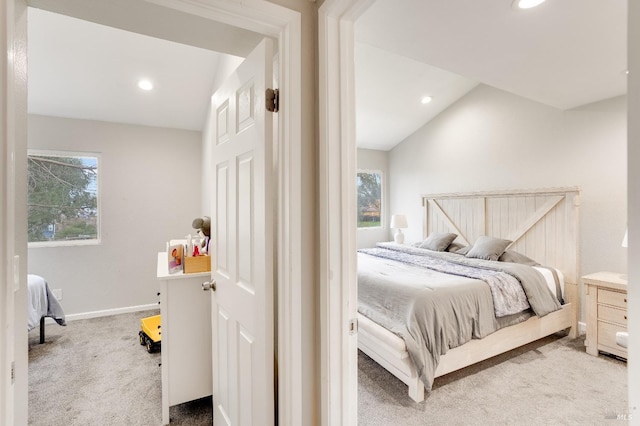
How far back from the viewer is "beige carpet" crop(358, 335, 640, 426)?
1840mm

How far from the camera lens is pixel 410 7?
1854mm

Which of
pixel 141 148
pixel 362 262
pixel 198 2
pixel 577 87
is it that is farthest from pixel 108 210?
pixel 577 87

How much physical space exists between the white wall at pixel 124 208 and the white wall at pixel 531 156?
3666mm

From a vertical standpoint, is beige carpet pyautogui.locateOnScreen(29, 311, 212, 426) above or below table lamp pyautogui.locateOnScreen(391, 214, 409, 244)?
below

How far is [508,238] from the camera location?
3.66 metres

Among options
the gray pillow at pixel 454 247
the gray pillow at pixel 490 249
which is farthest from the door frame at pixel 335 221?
the gray pillow at pixel 454 247

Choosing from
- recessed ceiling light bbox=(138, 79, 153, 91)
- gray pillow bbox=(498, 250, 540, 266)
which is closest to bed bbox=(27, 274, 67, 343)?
recessed ceiling light bbox=(138, 79, 153, 91)

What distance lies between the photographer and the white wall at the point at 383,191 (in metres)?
5.51

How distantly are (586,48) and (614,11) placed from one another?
402 mm

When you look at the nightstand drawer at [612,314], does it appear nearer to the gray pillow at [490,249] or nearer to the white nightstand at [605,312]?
the white nightstand at [605,312]

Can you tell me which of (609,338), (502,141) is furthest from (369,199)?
(609,338)

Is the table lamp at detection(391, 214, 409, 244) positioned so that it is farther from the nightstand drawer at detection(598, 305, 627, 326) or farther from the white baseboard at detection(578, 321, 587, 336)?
the nightstand drawer at detection(598, 305, 627, 326)

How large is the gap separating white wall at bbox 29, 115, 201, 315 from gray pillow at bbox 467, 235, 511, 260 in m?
3.67

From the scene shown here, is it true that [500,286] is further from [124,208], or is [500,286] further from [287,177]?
[124,208]
